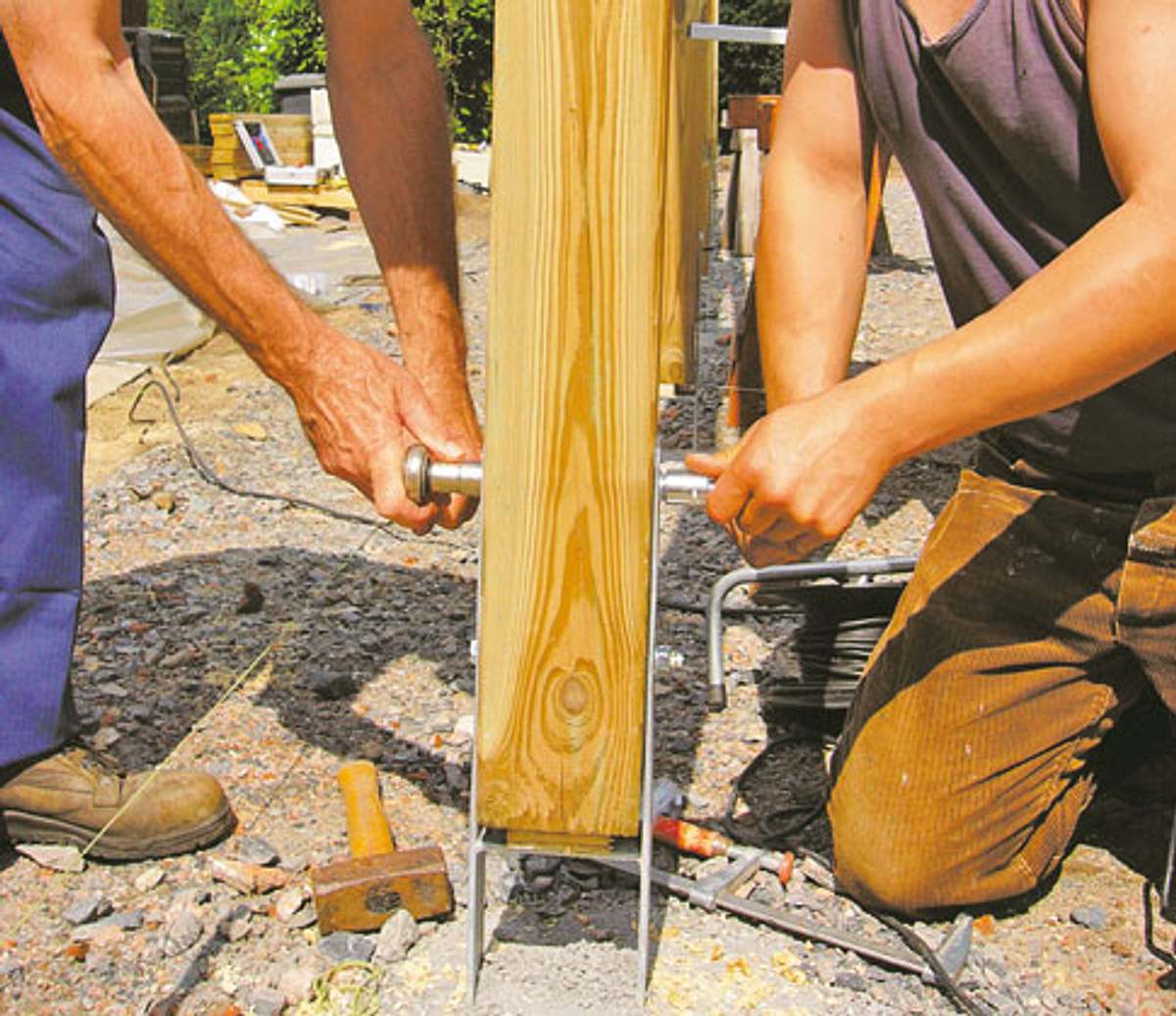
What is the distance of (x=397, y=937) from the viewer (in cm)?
234

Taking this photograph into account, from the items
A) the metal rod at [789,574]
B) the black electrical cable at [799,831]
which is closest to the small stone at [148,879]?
the black electrical cable at [799,831]

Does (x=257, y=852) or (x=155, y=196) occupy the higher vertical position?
(x=155, y=196)

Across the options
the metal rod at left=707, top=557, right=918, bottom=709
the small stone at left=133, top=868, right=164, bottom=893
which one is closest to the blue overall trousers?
the small stone at left=133, top=868, right=164, bottom=893

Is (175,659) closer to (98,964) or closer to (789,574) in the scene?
(98,964)

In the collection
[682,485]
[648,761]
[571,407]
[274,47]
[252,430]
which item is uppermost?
[571,407]

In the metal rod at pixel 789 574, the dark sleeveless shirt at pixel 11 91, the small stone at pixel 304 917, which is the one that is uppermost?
the dark sleeveless shirt at pixel 11 91

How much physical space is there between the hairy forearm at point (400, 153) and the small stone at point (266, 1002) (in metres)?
1.13

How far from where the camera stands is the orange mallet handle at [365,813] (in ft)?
8.43

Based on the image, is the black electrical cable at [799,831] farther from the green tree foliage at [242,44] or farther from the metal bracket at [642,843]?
the green tree foliage at [242,44]

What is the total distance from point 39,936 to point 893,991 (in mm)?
1460

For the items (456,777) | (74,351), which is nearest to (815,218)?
(456,777)

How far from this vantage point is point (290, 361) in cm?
230

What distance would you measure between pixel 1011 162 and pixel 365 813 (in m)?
1.64

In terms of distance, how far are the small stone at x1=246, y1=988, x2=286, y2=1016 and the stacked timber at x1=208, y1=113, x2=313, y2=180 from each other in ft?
29.0
